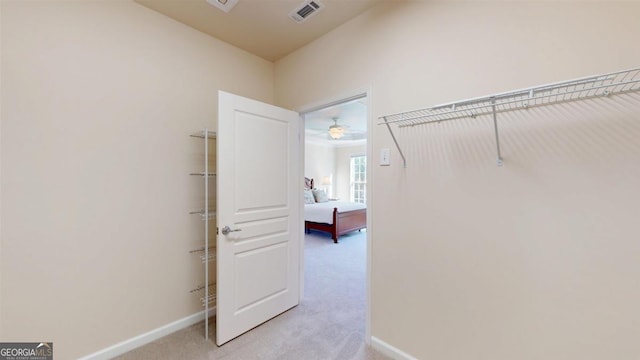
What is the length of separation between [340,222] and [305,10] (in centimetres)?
400

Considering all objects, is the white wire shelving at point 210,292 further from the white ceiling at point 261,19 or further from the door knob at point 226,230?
the white ceiling at point 261,19

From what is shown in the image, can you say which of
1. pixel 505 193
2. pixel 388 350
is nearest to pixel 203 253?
pixel 388 350

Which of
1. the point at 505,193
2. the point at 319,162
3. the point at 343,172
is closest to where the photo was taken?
the point at 505,193

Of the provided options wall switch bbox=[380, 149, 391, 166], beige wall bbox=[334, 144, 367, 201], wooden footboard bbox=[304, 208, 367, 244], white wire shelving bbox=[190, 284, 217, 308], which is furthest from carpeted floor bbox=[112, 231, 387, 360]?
beige wall bbox=[334, 144, 367, 201]

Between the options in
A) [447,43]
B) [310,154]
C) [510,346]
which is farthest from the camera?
[310,154]

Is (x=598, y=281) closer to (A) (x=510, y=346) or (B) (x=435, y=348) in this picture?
(A) (x=510, y=346)

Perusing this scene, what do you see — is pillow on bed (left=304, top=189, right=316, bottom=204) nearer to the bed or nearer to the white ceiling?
the bed

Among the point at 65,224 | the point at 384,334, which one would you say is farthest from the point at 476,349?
the point at 65,224

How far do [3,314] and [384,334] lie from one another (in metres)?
2.38

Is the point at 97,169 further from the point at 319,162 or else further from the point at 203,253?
the point at 319,162

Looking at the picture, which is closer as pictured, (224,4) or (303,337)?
(224,4)

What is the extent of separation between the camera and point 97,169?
1.75 metres

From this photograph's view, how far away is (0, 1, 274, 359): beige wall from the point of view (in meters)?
1.51

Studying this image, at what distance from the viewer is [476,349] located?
1462 mm
